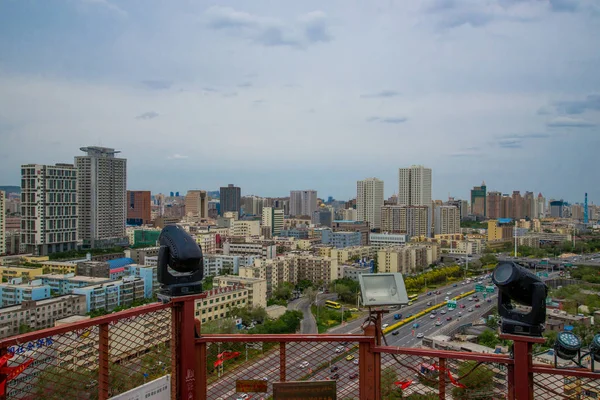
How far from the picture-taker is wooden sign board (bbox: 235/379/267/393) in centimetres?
110

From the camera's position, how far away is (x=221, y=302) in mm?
7836

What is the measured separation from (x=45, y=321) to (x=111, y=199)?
11429 millimetres

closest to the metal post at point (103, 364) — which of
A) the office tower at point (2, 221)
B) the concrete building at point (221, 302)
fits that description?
the concrete building at point (221, 302)

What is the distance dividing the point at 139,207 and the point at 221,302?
21.9 m

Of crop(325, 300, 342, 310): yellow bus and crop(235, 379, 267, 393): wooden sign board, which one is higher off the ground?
crop(235, 379, 267, 393): wooden sign board

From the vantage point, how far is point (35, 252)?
591 inches

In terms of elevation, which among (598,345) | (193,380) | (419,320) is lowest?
(419,320)

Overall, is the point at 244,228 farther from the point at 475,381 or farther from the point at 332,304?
the point at 475,381

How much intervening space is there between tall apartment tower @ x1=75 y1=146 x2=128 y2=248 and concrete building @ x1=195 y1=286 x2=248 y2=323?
36.0 feet

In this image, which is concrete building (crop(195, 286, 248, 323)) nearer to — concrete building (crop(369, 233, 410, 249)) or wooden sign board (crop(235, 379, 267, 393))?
wooden sign board (crop(235, 379, 267, 393))

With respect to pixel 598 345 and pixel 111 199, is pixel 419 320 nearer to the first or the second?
pixel 598 345

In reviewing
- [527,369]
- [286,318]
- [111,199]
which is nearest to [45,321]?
[286,318]

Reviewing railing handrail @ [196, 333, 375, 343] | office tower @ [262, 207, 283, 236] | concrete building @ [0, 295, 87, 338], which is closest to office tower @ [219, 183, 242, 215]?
office tower @ [262, 207, 283, 236]

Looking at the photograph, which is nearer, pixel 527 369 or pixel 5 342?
pixel 5 342
